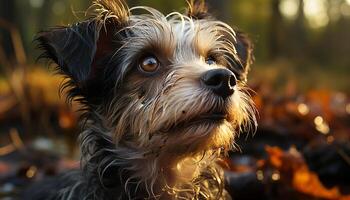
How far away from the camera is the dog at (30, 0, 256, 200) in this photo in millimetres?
3873

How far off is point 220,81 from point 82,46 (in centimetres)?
95

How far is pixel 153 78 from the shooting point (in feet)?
13.7

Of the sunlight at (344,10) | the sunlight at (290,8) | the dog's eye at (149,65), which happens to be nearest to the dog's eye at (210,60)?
the dog's eye at (149,65)

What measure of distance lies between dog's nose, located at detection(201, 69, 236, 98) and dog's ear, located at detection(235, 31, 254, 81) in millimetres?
1083

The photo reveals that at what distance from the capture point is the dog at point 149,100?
387 cm

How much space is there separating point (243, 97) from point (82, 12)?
4.50 feet

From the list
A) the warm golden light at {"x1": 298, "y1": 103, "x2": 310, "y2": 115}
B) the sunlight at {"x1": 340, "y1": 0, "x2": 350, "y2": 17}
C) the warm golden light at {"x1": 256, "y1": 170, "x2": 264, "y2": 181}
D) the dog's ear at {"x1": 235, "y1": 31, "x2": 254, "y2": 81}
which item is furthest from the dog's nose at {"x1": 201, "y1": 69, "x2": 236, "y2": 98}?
the sunlight at {"x1": 340, "y1": 0, "x2": 350, "y2": 17}

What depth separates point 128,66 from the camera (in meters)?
4.21

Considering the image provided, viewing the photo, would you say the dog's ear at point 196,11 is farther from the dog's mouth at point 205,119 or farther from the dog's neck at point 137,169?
the dog's mouth at point 205,119

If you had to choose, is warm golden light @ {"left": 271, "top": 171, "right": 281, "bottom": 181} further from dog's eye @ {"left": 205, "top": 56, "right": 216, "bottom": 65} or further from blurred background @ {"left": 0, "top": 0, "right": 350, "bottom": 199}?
dog's eye @ {"left": 205, "top": 56, "right": 216, "bottom": 65}

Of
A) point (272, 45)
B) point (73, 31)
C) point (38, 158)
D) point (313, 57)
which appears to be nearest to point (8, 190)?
point (38, 158)

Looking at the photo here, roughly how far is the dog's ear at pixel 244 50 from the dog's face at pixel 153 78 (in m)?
0.22

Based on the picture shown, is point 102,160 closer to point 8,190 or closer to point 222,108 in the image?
point 222,108

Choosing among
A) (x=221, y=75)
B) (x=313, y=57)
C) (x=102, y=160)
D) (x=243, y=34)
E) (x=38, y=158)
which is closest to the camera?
(x=221, y=75)
